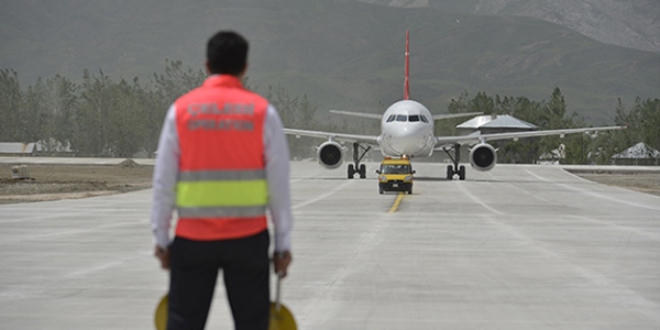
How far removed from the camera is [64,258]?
1437 cm

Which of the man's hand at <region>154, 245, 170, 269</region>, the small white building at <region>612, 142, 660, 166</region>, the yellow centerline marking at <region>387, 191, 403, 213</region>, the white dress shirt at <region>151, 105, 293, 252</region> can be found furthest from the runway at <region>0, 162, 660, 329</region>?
the small white building at <region>612, 142, 660, 166</region>

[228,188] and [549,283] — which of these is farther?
[549,283]

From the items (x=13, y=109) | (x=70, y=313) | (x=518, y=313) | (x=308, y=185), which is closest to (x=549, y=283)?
(x=518, y=313)

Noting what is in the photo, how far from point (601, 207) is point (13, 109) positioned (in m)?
130

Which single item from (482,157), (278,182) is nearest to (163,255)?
(278,182)

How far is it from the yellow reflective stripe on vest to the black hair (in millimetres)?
654

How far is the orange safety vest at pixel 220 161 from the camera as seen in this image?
545 centimetres

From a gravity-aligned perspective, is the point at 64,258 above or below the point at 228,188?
below

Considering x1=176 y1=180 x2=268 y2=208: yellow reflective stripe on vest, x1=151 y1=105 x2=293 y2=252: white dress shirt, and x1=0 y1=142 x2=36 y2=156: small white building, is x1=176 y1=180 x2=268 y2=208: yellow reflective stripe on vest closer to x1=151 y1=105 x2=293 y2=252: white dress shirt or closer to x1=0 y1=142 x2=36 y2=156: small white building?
x1=151 y1=105 x2=293 y2=252: white dress shirt

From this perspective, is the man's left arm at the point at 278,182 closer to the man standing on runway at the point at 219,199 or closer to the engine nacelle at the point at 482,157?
the man standing on runway at the point at 219,199

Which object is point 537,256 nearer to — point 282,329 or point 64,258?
point 64,258

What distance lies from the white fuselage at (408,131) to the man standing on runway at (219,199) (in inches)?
1504

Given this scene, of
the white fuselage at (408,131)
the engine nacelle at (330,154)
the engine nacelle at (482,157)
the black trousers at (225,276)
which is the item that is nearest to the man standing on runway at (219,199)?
the black trousers at (225,276)

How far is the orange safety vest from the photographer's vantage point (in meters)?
5.45
